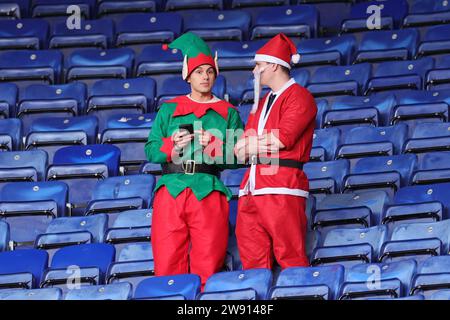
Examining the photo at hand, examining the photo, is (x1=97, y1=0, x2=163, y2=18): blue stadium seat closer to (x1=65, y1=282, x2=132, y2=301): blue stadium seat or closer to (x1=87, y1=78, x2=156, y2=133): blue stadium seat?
(x1=87, y1=78, x2=156, y2=133): blue stadium seat

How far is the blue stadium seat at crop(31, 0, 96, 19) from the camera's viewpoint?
13.8 meters

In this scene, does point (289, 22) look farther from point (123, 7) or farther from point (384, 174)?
point (384, 174)

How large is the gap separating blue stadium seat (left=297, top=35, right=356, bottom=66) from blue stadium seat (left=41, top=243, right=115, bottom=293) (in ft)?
9.81

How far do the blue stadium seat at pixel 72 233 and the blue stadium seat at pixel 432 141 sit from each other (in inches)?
79.9

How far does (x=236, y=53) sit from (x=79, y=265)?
3.12 m

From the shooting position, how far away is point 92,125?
12.0 meters

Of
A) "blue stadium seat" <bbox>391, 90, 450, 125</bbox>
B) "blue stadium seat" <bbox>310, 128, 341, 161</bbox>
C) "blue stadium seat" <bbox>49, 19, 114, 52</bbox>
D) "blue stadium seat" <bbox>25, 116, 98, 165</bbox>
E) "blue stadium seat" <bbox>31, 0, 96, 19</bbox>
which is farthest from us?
"blue stadium seat" <bbox>31, 0, 96, 19</bbox>

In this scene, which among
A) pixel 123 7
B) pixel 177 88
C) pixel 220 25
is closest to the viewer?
pixel 177 88

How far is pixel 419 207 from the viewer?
10.2m

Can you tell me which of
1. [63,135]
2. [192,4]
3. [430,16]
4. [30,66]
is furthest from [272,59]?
[192,4]

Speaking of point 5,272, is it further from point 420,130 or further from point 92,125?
point 420,130

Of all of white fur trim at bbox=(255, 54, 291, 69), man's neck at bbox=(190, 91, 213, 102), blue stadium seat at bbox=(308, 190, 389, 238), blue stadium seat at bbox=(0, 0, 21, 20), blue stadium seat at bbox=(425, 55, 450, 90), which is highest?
blue stadium seat at bbox=(0, 0, 21, 20)

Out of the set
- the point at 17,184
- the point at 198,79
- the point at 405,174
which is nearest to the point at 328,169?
the point at 405,174

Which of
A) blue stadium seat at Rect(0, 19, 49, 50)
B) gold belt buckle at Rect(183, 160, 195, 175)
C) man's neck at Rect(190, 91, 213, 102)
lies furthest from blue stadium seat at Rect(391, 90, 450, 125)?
blue stadium seat at Rect(0, 19, 49, 50)
